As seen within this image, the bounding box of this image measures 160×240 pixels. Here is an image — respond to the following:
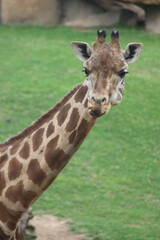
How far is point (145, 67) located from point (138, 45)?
10062 mm

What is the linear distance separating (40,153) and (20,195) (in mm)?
540

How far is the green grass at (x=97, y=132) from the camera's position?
30.8ft

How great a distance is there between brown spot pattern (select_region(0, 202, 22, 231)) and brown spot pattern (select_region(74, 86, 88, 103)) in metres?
1.48

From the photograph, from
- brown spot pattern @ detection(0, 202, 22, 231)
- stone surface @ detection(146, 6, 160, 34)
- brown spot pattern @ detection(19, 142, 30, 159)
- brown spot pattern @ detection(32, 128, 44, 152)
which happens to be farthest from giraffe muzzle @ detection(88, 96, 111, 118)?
stone surface @ detection(146, 6, 160, 34)

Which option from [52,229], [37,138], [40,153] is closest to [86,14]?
[52,229]

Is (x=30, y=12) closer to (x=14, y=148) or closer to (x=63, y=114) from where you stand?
(x=14, y=148)

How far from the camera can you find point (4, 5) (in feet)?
63.1

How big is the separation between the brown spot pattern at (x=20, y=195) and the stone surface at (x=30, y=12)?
13697 mm

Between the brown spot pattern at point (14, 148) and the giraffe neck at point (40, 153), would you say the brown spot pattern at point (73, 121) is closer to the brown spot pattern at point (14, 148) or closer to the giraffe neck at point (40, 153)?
the giraffe neck at point (40, 153)

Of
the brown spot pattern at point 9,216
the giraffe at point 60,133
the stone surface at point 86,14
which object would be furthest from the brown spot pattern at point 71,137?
the stone surface at point 86,14

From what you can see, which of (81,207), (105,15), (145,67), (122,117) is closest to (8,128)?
(122,117)

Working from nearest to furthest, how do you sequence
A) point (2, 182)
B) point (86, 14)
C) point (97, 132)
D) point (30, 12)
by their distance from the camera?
point (2, 182), point (97, 132), point (30, 12), point (86, 14)

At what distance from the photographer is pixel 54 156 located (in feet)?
20.2

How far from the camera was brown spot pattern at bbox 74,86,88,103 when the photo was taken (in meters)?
6.09
